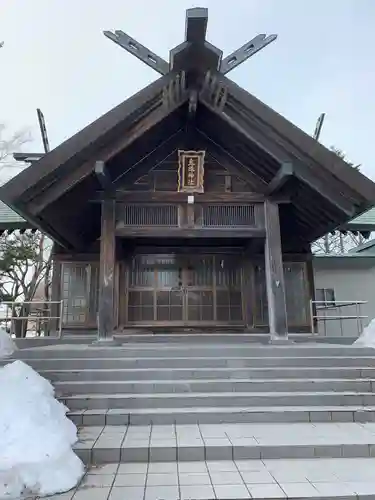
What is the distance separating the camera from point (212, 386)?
15.6 ft

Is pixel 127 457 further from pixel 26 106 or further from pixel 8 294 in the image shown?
pixel 26 106

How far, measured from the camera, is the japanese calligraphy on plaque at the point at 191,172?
713cm

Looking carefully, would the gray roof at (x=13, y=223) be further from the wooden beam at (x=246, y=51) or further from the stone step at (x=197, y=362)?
the wooden beam at (x=246, y=51)

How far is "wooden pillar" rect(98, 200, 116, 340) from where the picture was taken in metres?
6.33

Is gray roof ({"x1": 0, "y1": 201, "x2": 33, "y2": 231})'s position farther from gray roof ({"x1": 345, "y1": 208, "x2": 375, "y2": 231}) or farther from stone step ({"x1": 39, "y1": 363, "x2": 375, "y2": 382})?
gray roof ({"x1": 345, "y1": 208, "x2": 375, "y2": 231})

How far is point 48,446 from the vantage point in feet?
10.4

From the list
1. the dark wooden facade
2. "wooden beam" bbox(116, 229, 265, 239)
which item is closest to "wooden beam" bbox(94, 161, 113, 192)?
the dark wooden facade

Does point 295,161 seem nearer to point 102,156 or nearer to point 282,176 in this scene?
point 282,176

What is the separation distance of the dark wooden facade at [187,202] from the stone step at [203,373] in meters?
1.33

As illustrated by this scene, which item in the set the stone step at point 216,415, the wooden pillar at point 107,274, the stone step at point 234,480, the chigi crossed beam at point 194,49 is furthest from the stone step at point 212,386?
the chigi crossed beam at point 194,49

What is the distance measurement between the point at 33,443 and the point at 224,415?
1.99m

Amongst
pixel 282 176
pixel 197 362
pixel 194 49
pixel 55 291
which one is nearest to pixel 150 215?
pixel 282 176

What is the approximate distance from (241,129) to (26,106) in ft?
51.3

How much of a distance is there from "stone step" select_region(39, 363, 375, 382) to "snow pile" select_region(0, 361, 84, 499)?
0.92m
